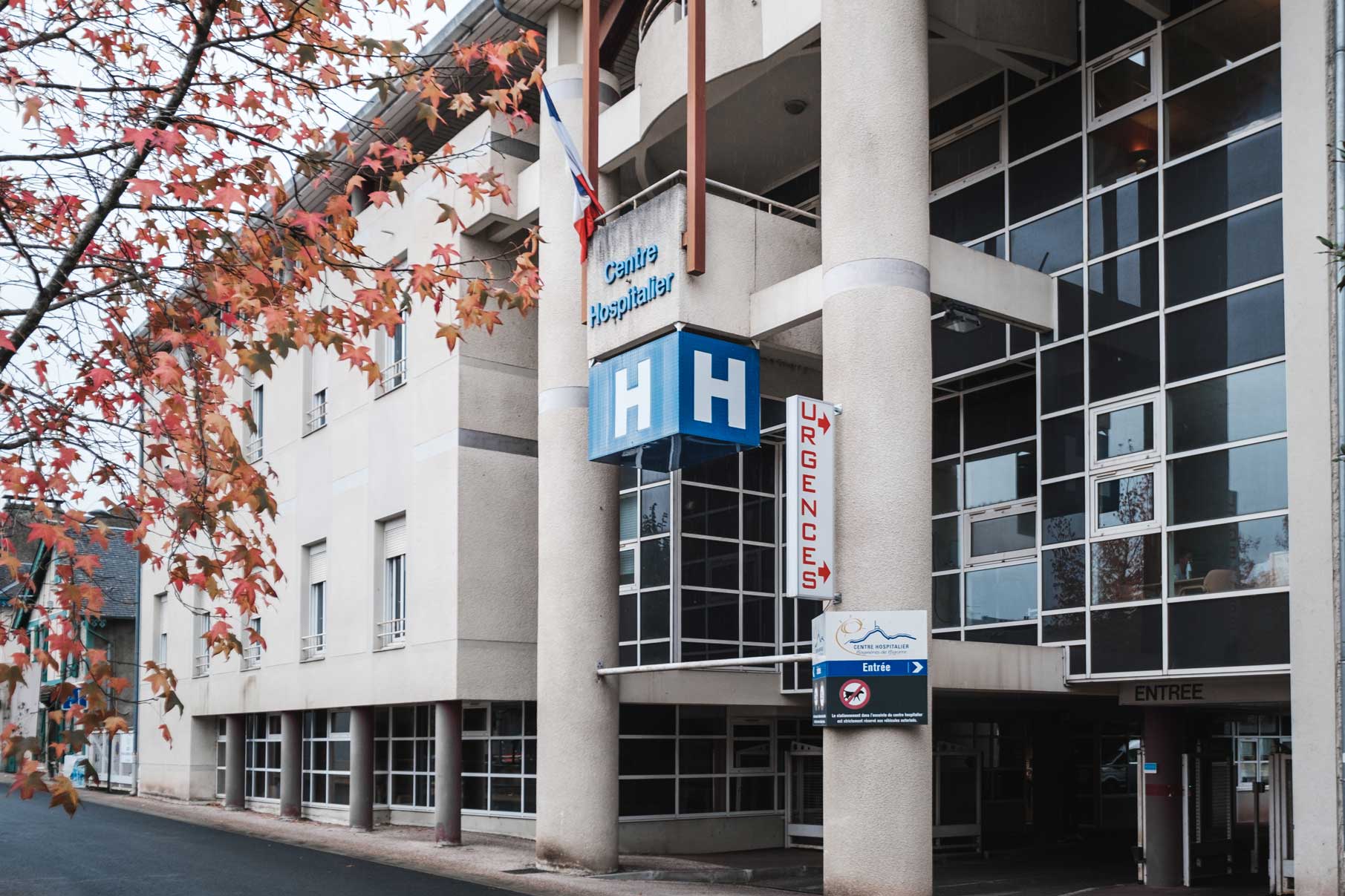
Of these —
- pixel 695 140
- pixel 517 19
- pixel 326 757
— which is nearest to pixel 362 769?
pixel 326 757

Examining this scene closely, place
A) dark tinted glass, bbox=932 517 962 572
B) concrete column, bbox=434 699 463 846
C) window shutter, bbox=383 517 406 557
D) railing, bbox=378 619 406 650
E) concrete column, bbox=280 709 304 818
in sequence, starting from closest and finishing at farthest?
dark tinted glass, bbox=932 517 962 572 → concrete column, bbox=434 699 463 846 → railing, bbox=378 619 406 650 → window shutter, bbox=383 517 406 557 → concrete column, bbox=280 709 304 818

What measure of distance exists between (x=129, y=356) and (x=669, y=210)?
34.8 ft

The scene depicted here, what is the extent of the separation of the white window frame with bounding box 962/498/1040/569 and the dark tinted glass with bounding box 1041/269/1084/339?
86.0 inches

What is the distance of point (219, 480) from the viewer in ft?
22.7

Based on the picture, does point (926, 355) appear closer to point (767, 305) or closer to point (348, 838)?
point (767, 305)

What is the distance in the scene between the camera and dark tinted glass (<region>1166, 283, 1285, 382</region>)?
14.8m

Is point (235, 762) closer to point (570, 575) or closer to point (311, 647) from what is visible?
point (311, 647)

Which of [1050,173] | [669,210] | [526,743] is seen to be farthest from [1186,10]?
[526,743]

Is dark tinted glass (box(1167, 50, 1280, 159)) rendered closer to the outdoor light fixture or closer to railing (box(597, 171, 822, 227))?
the outdoor light fixture

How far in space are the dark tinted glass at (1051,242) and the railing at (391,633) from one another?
13.0 metres

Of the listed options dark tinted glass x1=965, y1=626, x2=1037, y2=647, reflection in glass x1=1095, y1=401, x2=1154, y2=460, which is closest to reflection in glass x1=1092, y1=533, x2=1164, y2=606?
reflection in glass x1=1095, y1=401, x2=1154, y2=460

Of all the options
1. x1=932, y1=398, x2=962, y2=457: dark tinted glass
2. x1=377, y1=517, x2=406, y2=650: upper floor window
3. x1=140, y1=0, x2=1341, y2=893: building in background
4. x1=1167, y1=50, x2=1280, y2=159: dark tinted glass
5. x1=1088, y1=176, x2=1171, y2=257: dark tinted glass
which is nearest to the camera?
x1=140, y1=0, x2=1341, y2=893: building in background

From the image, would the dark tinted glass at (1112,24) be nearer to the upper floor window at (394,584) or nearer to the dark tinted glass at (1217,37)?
the dark tinted glass at (1217,37)

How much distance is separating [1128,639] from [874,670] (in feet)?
10.3
